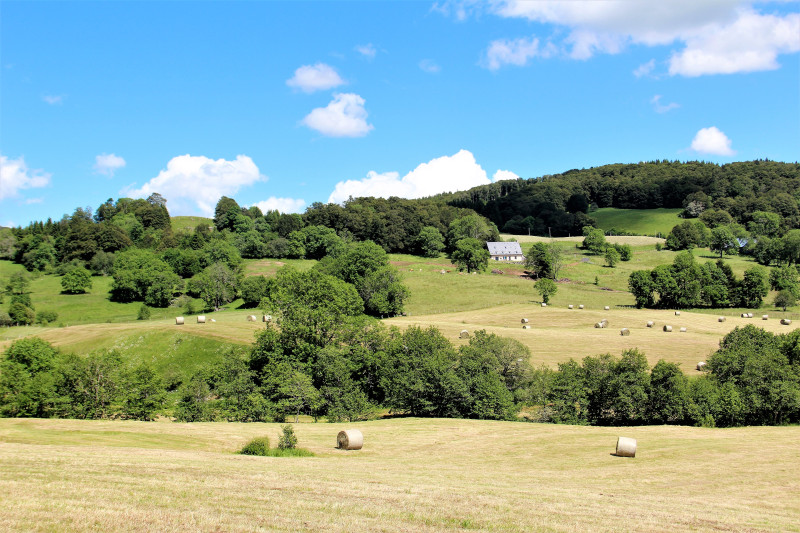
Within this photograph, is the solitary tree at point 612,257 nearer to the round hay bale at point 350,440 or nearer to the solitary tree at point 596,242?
the solitary tree at point 596,242

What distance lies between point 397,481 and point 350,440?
30.8 ft

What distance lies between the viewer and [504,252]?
536ft

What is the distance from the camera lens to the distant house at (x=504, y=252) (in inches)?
6393

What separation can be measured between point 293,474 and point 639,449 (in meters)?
20.4

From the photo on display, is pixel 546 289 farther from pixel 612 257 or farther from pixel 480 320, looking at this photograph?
pixel 612 257

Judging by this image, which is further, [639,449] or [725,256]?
[725,256]

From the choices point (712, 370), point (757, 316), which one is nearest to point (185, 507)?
point (712, 370)

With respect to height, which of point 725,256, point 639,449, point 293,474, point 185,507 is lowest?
point 639,449

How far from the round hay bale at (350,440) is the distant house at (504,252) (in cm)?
13661

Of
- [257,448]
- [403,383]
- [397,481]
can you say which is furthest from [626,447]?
[403,383]

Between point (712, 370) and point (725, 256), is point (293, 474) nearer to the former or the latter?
point (712, 370)

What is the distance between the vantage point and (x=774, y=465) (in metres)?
25.1

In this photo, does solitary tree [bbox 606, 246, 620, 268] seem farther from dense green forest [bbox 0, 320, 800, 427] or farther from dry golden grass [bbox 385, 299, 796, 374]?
dense green forest [bbox 0, 320, 800, 427]

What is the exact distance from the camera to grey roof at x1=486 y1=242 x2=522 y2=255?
163250 millimetres
